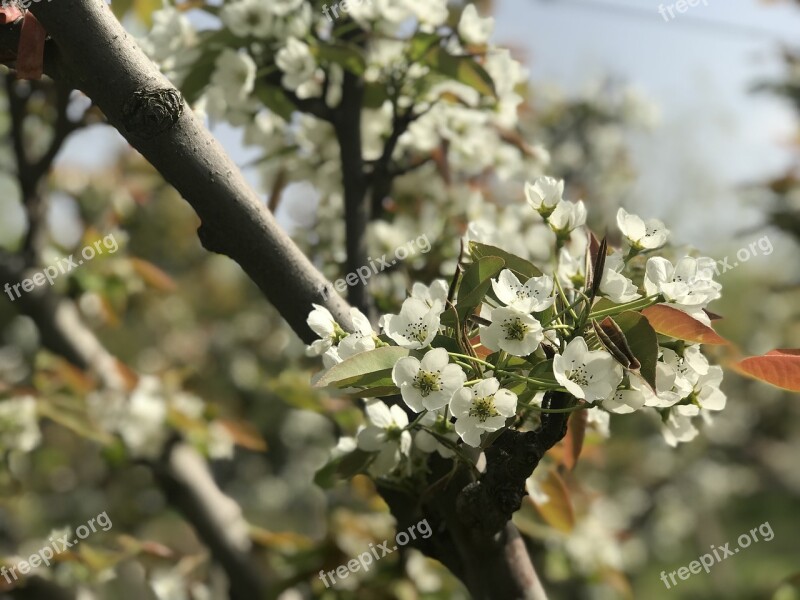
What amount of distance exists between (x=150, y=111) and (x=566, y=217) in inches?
16.0

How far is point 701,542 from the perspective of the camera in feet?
A: 21.1

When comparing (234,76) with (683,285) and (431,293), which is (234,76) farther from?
(683,285)

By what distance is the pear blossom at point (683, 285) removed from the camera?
0.68 metres

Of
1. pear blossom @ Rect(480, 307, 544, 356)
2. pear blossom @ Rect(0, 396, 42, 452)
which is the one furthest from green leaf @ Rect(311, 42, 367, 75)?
pear blossom @ Rect(0, 396, 42, 452)

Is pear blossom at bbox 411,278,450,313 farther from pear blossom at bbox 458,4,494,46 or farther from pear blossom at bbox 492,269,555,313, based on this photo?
pear blossom at bbox 458,4,494,46

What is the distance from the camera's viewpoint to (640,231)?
733 millimetres

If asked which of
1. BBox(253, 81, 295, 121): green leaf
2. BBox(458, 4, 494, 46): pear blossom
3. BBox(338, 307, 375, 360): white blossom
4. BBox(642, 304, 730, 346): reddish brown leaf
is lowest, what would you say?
BBox(642, 304, 730, 346): reddish brown leaf

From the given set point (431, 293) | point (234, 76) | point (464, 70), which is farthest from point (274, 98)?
point (431, 293)

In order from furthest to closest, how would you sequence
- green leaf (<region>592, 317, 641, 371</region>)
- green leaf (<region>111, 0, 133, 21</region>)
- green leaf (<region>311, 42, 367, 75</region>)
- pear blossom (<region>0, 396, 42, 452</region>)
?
pear blossom (<region>0, 396, 42, 452</region>), green leaf (<region>111, 0, 133, 21</region>), green leaf (<region>311, 42, 367, 75</region>), green leaf (<region>592, 317, 641, 371</region>)

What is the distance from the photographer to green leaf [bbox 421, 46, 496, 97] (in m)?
1.13

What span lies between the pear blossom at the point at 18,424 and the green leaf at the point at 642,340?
142cm

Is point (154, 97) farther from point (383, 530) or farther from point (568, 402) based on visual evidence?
point (383, 530)

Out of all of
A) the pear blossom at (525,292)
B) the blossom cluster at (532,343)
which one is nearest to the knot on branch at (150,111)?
the blossom cluster at (532,343)

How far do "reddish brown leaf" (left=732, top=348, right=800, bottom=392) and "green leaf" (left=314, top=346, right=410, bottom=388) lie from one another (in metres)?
0.34
